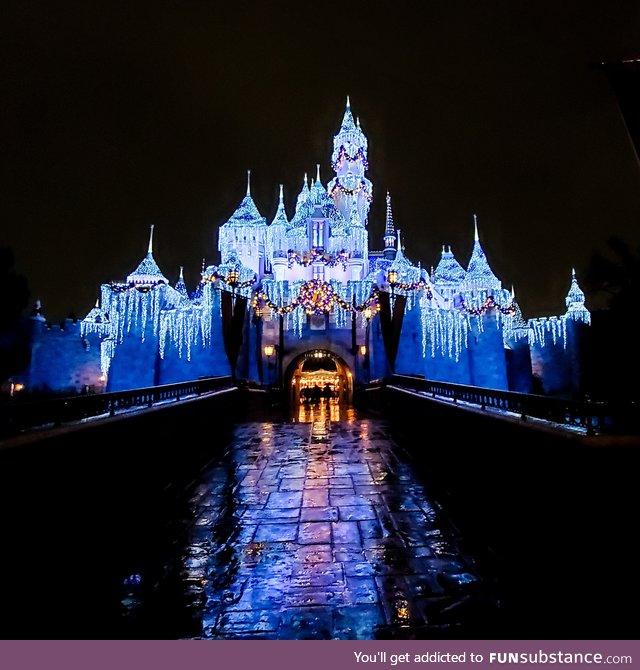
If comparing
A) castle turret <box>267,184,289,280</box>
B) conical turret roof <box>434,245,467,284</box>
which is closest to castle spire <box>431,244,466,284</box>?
conical turret roof <box>434,245,467,284</box>

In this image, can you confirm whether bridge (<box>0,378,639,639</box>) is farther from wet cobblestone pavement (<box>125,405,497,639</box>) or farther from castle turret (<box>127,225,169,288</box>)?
castle turret (<box>127,225,169,288</box>)

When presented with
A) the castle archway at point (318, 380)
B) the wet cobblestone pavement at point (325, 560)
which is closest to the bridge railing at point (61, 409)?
the wet cobblestone pavement at point (325, 560)

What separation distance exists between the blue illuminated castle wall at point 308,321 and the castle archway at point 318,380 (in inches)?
32.3

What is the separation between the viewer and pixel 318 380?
33.8 m

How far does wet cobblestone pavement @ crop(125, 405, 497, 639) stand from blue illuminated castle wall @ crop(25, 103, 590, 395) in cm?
1343

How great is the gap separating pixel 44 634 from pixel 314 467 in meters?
4.33

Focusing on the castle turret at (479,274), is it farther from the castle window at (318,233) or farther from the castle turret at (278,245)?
the castle turret at (278,245)

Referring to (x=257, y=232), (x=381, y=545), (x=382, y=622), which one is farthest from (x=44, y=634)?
(x=257, y=232)

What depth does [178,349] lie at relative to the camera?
2250 cm

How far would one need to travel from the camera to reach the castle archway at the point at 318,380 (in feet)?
80.7

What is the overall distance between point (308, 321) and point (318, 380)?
10.4 metres

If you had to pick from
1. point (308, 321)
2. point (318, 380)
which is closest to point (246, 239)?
point (308, 321)
